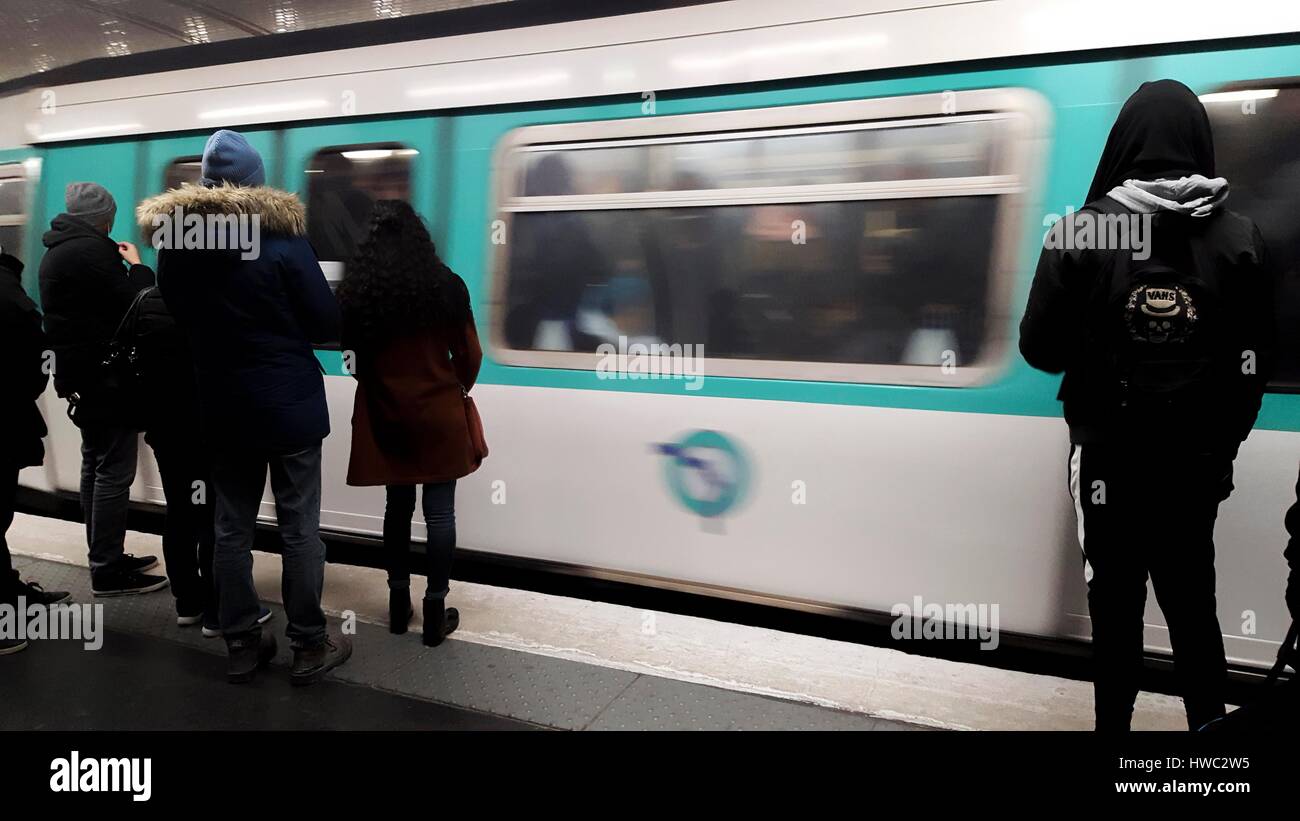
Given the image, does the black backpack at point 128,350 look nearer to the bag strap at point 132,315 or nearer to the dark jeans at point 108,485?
the bag strap at point 132,315

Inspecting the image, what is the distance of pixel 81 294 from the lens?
360 centimetres

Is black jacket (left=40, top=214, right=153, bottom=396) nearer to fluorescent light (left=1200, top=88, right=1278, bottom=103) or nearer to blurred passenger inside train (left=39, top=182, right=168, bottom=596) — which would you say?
blurred passenger inside train (left=39, top=182, right=168, bottom=596)

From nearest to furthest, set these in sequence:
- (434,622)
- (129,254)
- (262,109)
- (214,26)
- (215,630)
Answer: (434,622) < (215,630) < (129,254) < (262,109) < (214,26)

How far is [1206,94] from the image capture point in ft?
8.62

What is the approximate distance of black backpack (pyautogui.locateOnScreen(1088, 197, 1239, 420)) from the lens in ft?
6.65

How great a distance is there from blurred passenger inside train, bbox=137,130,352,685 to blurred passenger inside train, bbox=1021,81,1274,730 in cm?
243

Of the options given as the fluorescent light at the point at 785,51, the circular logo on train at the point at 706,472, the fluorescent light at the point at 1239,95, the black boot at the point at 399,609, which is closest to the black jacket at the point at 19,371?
the black boot at the point at 399,609

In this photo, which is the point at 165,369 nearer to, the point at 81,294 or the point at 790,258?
the point at 81,294

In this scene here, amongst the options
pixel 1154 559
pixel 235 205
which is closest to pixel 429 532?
pixel 235 205

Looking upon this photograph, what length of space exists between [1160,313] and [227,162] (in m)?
2.97

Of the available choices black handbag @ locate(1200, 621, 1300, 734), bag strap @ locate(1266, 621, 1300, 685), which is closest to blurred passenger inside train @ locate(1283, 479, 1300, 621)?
bag strap @ locate(1266, 621, 1300, 685)

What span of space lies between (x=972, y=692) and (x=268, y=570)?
11.1ft

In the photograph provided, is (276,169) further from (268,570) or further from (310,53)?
(268,570)

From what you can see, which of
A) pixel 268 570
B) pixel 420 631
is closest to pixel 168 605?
pixel 268 570
